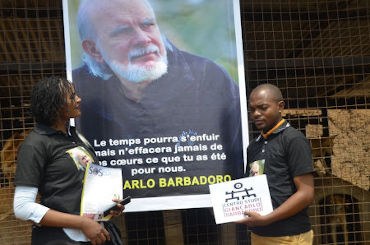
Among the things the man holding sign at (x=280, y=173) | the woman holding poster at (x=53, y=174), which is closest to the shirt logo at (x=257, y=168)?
the man holding sign at (x=280, y=173)

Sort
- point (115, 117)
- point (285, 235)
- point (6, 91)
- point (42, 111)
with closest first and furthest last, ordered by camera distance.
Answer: point (42, 111)
point (285, 235)
point (115, 117)
point (6, 91)

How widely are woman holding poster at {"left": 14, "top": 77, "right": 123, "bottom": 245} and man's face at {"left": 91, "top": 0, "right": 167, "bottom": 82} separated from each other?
1117 millimetres

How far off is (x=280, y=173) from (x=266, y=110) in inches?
14.9

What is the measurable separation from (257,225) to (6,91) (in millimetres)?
2579

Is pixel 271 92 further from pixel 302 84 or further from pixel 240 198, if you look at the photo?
pixel 302 84

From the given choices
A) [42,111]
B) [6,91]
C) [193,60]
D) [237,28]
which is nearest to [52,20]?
[6,91]

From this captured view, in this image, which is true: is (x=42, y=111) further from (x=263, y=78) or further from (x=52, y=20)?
(x=263, y=78)

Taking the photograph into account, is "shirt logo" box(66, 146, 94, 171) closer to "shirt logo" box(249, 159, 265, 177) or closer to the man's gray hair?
"shirt logo" box(249, 159, 265, 177)

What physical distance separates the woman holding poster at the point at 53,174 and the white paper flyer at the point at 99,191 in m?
0.04

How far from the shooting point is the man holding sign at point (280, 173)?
2.27 meters

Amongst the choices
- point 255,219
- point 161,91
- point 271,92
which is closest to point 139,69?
point 161,91

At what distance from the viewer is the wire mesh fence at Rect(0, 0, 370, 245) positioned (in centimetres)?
376

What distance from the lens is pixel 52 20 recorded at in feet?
12.4

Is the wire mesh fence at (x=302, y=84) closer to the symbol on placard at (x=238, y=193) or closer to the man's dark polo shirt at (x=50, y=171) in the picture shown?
the symbol on placard at (x=238, y=193)
